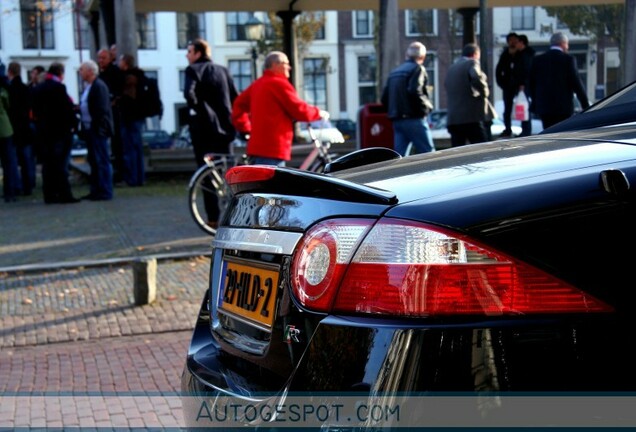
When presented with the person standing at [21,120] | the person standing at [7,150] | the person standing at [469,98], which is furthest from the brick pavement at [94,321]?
the person standing at [469,98]

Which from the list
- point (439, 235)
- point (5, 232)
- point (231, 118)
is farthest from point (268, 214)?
point (5, 232)

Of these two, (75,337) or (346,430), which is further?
(75,337)

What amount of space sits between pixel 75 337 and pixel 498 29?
5363cm

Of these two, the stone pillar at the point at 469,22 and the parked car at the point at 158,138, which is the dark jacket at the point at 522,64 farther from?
the parked car at the point at 158,138

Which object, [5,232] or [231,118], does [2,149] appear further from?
[231,118]

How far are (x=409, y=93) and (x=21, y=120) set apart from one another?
6.35m

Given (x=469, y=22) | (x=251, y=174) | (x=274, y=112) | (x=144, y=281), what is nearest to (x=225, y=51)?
(x=469, y=22)

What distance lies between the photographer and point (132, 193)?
14.7 metres

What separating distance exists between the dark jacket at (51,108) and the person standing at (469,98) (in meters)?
5.20

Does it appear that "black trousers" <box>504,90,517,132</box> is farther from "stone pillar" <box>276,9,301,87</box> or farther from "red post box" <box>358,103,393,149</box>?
"stone pillar" <box>276,9,301,87</box>

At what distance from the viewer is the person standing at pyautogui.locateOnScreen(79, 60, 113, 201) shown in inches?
527

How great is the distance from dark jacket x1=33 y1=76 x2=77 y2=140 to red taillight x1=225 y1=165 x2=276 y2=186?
10.6 m

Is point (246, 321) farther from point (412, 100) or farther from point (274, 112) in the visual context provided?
point (412, 100)

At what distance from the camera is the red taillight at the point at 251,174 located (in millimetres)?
2908
